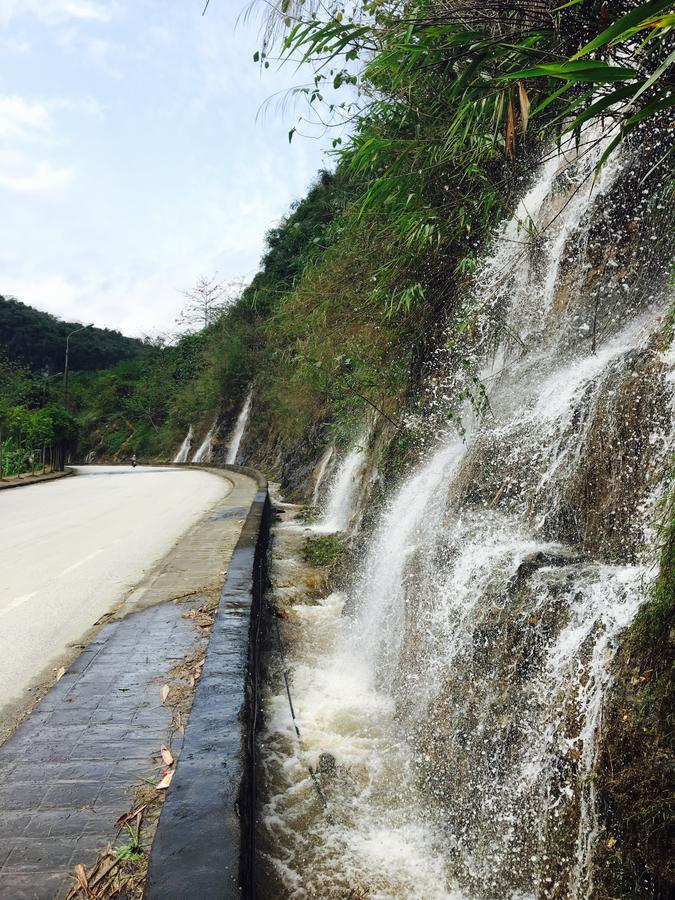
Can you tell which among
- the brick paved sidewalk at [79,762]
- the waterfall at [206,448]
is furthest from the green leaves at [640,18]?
the waterfall at [206,448]

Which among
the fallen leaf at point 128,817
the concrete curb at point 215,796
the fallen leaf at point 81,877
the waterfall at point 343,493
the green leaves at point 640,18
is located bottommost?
the fallen leaf at point 81,877

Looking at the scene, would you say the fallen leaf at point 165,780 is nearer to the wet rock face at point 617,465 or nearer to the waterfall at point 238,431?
the wet rock face at point 617,465

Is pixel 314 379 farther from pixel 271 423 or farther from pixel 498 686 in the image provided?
pixel 271 423

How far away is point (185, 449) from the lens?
40.3 metres

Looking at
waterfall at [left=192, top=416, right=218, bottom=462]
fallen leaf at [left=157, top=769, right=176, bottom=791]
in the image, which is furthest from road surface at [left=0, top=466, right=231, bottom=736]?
waterfall at [left=192, top=416, right=218, bottom=462]

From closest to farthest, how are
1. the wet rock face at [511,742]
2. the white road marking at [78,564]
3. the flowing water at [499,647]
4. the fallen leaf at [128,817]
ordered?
the fallen leaf at [128,817]
the wet rock face at [511,742]
the flowing water at [499,647]
the white road marking at [78,564]

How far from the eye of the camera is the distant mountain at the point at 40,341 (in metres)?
63.1

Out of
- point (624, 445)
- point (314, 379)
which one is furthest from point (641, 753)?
point (314, 379)

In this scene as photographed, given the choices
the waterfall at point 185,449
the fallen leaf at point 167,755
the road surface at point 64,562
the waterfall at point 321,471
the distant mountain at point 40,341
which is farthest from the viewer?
the distant mountain at point 40,341

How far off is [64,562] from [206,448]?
2933 cm

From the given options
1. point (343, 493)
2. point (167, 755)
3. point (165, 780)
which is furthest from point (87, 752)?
point (343, 493)

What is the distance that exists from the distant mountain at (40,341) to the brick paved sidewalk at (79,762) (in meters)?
64.2

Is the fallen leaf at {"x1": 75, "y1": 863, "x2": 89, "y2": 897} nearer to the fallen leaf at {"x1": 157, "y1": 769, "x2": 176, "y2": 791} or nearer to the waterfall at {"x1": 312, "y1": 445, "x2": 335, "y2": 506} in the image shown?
the fallen leaf at {"x1": 157, "y1": 769, "x2": 176, "y2": 791}

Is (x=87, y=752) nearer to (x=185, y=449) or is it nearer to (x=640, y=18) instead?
(x=640, y=18)
